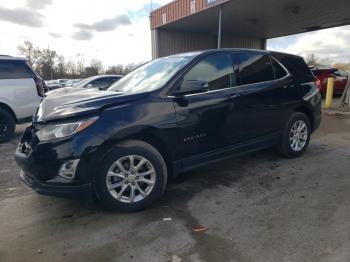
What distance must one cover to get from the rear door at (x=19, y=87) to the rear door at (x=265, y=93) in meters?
5.43

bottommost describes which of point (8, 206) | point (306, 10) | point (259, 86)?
point (8, 206)

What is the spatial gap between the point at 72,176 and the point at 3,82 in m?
5.35

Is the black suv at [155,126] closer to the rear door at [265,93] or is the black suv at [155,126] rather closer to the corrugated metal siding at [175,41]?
the rear door at [265,93]

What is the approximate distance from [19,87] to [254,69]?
565 cm

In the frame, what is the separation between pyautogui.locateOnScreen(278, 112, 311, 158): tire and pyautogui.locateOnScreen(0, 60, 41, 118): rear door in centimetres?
585

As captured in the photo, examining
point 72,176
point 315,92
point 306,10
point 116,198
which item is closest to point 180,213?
point 116,198

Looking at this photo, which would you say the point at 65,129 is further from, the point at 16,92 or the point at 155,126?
the point at 16,92

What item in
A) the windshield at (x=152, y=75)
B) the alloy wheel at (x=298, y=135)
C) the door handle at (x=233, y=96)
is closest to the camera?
the windshield at (x=152, y=75)

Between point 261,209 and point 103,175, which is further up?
point 103,175

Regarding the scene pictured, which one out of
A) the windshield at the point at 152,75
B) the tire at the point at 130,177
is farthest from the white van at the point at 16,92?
the tire at the point at 130,177

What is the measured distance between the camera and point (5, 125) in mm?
7141

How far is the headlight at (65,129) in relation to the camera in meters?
3.01

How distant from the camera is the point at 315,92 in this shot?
211 inches

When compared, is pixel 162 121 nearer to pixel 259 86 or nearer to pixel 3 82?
pixel 259 86
